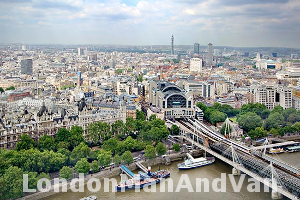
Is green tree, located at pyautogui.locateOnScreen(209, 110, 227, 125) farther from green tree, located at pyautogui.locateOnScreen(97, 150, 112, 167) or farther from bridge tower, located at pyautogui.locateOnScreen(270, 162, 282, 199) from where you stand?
bridge tower, located at pyautogui.locateOnScreen(270, 162, 282, 199)

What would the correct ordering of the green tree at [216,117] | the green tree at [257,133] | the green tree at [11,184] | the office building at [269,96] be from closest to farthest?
the green tree at [11,184]
the green tree at [257,133]
the green tree at [216,117]
the office building at [269,96]

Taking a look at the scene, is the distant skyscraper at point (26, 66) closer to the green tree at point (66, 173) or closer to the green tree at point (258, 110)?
the green tree at point (258, 110)

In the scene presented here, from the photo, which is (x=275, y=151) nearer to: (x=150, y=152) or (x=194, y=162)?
(x=194, y=162)

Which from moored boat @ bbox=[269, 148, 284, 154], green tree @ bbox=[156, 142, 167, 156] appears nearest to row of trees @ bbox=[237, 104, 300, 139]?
moored boat @ bbox=[269, 148, 284, 154]

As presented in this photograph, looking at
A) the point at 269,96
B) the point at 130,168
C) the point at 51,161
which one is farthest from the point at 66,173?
the point at 269,96

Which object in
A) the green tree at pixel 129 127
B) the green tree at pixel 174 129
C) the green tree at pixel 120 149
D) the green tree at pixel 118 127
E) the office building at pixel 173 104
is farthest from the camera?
the office building at pixel 173 104

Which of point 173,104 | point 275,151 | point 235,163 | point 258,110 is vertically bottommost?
point 275,151

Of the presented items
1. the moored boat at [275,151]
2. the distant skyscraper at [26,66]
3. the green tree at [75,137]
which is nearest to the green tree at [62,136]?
the green tree at [75,137]
